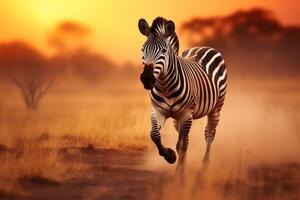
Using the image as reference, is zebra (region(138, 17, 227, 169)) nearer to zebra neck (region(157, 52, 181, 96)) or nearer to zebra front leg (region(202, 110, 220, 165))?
zebra neck (region(157, 52, 181, 96))

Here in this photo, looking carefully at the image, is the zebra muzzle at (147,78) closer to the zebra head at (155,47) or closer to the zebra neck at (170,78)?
the zebra head at (155,47)

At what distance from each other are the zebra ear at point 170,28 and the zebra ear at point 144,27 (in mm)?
332

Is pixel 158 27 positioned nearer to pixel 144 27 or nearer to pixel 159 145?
pixel 144 27

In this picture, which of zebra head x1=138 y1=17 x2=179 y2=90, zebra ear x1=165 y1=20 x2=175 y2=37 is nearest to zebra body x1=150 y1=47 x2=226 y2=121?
zebra head x1=138 y1=17 x2=179 y2=90

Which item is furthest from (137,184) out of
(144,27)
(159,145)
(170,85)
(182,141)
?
(144,27)

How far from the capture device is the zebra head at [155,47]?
33.5 ft

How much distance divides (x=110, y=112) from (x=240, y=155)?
7.12 m

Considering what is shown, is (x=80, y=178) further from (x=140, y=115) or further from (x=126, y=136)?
(x=140, y=115)

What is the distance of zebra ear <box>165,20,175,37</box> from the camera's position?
11000mm

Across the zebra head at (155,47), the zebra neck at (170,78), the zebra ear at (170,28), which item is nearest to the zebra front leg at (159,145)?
the zebra neck at (170,78)

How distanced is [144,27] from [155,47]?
Result: 64cm

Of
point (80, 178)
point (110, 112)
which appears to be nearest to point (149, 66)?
point (80, 178)

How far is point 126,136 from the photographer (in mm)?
16703

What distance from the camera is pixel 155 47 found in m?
10.6
